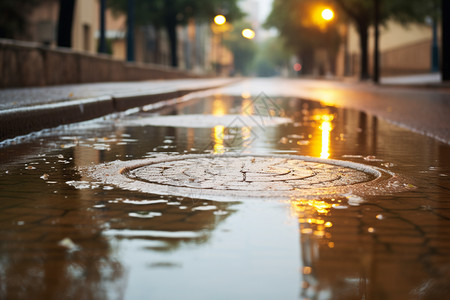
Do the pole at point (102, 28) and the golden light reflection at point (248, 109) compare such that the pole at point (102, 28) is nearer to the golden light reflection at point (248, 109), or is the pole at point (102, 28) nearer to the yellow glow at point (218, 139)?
the golden light reflection at point (248, 109)

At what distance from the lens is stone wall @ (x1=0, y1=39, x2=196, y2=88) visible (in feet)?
50.9

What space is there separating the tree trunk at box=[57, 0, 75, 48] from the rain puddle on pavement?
1663cm

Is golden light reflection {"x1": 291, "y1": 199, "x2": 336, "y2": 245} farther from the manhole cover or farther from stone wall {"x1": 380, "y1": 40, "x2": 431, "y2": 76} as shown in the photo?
stone wall {"x1": 380, "y1": 40, "x2": 431, "y2": 76}

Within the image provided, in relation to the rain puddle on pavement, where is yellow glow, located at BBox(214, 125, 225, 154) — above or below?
above

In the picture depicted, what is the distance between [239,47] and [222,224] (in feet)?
542

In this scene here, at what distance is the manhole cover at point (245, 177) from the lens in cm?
415

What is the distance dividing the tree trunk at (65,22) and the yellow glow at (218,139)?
1417 centimetres

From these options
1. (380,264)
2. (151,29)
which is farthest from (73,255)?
(151,29)

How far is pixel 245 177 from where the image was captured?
466 centimetres

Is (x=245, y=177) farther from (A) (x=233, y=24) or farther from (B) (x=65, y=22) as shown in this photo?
(A) (x=233, y=24)

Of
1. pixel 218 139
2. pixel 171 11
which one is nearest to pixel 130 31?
pixel 171 11

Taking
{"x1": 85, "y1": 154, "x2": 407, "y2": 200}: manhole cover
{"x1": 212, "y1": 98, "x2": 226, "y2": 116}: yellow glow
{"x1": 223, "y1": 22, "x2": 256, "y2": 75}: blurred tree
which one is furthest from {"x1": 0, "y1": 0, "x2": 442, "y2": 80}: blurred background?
{"x1": 223, "y1": 22, "x2": 256, "y2": 75}: blurred tree

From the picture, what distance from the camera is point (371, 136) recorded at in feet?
27.6

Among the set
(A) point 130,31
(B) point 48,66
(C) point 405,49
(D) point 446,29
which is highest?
(C) point 405,49
